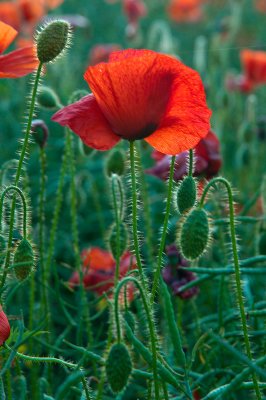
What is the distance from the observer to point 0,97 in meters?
4.49

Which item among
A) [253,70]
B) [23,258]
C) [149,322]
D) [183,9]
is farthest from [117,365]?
[183,9]

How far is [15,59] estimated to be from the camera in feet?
4.76

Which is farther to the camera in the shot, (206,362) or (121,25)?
(121,25)

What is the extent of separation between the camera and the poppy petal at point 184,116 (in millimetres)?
1290

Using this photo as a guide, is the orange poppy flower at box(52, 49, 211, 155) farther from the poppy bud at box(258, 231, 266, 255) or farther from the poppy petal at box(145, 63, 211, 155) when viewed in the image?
the poppy bud at box(258, 231, 266, 255)

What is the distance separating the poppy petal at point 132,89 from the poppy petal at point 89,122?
0.01 m

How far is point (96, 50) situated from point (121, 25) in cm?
307

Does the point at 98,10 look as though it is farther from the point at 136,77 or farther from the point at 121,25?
the point at 136,77

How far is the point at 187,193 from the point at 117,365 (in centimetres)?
33

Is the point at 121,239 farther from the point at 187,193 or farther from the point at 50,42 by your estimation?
the point at 50,42

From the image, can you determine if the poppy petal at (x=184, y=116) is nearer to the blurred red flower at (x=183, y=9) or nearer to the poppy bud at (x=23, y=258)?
the poppy bud at (x=23, y=258)

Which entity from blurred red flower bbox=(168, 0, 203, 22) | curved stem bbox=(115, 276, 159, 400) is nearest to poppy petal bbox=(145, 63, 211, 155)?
curved stem bbox=(115, 276, 159, 400)

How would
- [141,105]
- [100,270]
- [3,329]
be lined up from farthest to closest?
[100,270]
[141,105]
[3,329]

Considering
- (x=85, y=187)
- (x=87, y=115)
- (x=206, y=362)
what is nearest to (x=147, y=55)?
(x=87, y=115)
